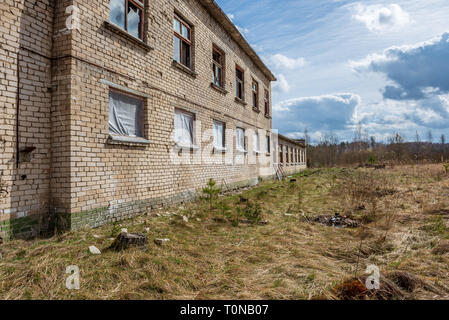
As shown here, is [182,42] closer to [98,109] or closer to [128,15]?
[128,15]

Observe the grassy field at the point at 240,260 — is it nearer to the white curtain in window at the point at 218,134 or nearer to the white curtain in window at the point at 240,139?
the white curtain in window at the point at 218,134

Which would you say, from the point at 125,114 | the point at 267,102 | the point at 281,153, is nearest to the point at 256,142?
the point at 267,102

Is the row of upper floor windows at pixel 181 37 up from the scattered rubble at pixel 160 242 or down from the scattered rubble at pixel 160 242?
up

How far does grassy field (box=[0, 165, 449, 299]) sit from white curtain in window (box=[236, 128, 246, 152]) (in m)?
6.51

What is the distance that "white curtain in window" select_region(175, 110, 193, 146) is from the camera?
757 centimetres

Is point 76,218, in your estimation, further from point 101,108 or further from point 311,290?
point 311,290

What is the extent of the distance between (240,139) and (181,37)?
5.57 meters

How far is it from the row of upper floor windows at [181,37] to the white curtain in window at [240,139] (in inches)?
56.4

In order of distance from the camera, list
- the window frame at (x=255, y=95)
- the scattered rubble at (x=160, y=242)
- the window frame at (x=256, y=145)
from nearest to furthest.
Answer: the scattered rubble at (x=160, y=242)
the window frame at (x=256, y=145)
the window frame at (x=255, y=95)

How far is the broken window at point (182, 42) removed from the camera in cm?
780

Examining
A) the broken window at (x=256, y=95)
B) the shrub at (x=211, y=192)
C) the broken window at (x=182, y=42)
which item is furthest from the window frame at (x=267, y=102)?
the shrub at (x=211, y=192)

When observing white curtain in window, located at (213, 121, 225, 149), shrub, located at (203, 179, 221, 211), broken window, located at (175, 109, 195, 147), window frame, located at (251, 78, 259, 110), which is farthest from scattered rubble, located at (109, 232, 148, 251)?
window frame, located at (251, 78, 259, 110)

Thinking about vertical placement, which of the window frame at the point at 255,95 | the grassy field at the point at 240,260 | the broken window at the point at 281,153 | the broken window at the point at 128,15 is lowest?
the grassy field at the point at 240,260

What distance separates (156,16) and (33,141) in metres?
4.37
